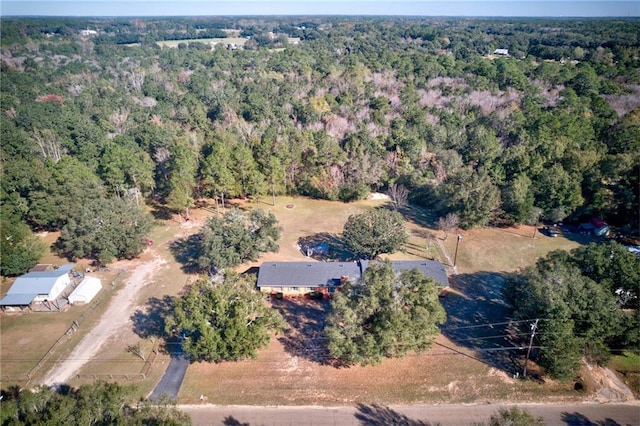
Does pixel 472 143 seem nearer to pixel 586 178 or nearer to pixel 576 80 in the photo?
pixel 586 178

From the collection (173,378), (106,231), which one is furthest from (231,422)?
(106,231)

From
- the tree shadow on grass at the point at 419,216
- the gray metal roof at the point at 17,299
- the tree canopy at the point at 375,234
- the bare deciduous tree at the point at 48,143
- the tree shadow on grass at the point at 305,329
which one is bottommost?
the tree shadow on grass at the point at 305,329

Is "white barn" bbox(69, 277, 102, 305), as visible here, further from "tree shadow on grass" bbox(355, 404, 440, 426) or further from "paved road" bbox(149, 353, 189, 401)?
"tree shadow on grass" bbox(355, 404, 440, 426)

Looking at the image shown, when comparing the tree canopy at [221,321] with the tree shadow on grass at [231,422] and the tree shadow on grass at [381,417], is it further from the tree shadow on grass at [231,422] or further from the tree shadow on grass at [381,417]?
the tree shadow on grass at [381,417]

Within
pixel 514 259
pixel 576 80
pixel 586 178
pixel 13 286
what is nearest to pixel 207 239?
pixel 13 286

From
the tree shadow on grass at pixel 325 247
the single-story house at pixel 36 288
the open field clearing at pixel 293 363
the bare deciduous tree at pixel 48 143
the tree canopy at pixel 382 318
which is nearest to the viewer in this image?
the open field clearing at pixel 293 363

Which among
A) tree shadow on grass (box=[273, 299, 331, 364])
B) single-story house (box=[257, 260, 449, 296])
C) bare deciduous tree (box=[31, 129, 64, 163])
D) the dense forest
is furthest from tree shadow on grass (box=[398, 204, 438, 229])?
bare deciduous tree (box=[31, 129, 64, 163])

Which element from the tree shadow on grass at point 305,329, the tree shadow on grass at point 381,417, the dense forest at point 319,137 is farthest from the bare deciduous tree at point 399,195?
the tree shadow on grass at point 381,417
